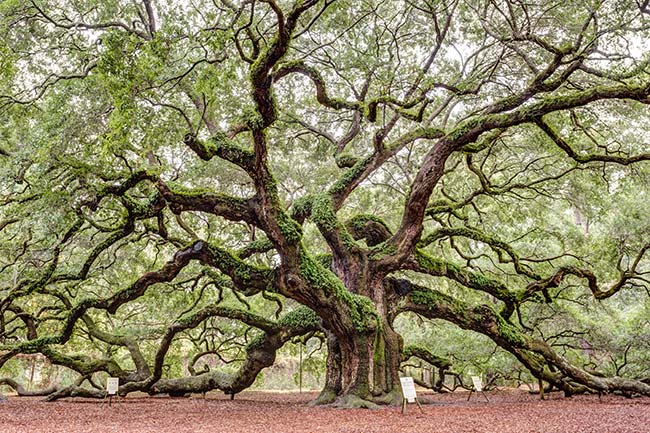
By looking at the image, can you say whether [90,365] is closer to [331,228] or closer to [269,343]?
[269,343]

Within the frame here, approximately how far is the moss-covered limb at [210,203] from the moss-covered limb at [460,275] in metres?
3.43

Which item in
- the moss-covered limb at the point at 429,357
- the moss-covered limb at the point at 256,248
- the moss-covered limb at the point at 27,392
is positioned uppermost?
the moss-covered limb at the point at 256,248

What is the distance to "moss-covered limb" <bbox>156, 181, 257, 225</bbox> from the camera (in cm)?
820

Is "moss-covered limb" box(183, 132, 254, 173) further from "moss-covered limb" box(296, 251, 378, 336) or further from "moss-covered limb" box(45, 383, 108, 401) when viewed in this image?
"moss-covered limb" box(45, 383, 108, 401)

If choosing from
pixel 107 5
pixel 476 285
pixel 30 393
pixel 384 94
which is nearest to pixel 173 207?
pixel 107 5

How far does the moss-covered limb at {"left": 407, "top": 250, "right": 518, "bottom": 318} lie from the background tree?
5 centimetres

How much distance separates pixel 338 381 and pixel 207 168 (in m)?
5.30

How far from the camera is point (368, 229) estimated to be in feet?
35.4

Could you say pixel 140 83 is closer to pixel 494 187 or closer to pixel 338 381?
pixel 338 381

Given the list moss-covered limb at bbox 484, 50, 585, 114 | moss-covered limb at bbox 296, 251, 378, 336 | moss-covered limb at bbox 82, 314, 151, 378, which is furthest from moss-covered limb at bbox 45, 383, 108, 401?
moss-covered limb at bbox 484, 50, 585, 114

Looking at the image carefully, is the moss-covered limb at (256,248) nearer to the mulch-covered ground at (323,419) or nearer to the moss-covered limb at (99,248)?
the moss-covered limb at (99,248)

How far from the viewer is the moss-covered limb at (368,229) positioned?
35.2ft

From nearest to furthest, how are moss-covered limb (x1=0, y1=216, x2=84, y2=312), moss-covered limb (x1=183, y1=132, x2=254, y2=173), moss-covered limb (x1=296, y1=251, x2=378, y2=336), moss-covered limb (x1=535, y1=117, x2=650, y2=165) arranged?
moss-covered limb (x1=183, y1=132, x2=254, y2=173)
moss-covered limb (x1=535, y1=117, x2=650, y2=165)
moss-covered limb (x1=296, y1=251, x2=378, y2=336)
moss-covered limb (x1=0, y1=216, x2=84, y2=312)

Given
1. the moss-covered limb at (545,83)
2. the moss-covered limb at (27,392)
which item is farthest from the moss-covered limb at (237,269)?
the moss-covered limb at (27,392)
